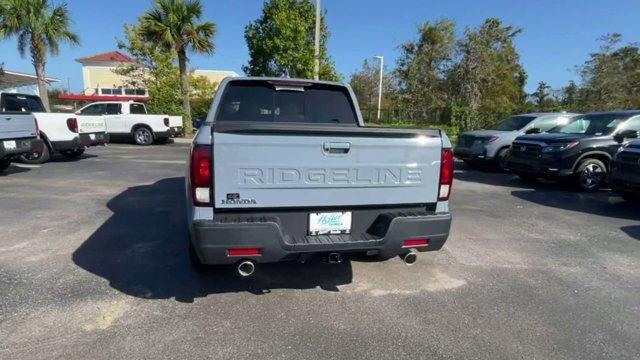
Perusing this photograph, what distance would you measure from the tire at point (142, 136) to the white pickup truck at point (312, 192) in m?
16.1

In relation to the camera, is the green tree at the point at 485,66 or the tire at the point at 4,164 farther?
the green tree at the point at 485,66

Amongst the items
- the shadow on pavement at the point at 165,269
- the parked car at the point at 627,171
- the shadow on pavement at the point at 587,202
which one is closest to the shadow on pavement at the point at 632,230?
the shadow on pavement at the point at 587,202

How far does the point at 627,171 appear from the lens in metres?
6.92

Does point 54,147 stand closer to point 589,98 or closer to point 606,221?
point 606,221

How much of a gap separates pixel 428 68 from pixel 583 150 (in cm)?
2115

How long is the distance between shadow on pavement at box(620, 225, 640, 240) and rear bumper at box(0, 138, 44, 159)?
11.6m

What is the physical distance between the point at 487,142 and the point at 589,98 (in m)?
17.3

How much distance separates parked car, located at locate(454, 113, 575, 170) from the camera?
11.2 m

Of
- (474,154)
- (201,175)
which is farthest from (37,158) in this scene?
(474,154)

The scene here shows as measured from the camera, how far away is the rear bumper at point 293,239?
2.85 m

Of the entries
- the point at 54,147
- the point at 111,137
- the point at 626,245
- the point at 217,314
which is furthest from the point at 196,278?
the point at 111,137

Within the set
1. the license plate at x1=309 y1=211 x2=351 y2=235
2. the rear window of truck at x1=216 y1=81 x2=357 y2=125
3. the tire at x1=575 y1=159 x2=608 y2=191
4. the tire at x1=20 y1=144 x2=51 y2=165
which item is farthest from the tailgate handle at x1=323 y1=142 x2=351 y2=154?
the tire at x1=20 y1=144 x2=51 y2=165

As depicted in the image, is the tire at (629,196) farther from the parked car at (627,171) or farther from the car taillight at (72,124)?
the car taillight at (72,124)

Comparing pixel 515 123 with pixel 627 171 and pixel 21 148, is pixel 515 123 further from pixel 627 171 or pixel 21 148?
pixel 21 148
